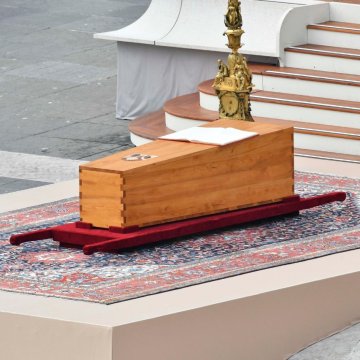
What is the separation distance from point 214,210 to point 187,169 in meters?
0.45

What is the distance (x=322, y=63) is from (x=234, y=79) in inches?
127

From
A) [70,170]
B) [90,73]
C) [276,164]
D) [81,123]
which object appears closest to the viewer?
[276,164]

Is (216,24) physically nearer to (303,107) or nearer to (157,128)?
(157,128)

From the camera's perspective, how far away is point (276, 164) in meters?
10.4

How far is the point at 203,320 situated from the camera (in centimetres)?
854

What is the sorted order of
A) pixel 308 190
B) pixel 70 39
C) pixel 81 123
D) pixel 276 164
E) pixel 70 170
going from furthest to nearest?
1. pixel 70 39
2. pixel 81 123
3. pixel 70 170
4. pixel 308 190
5. pixel 276 164

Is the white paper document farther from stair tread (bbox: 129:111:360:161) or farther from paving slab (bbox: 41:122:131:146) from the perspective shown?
paving slab (bbox: 41:122:131:146)

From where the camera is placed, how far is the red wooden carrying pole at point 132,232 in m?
9.52

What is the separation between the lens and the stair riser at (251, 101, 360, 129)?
13023 mm

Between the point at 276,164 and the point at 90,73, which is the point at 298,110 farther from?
the point at 90,73

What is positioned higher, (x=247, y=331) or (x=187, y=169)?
(x=187, y=169)

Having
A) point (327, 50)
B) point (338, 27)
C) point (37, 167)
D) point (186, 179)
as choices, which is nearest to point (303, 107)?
point (327, 50)

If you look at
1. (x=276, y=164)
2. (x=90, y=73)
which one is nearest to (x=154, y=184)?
(x=276, y=164)

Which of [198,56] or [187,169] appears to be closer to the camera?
[187,169]
